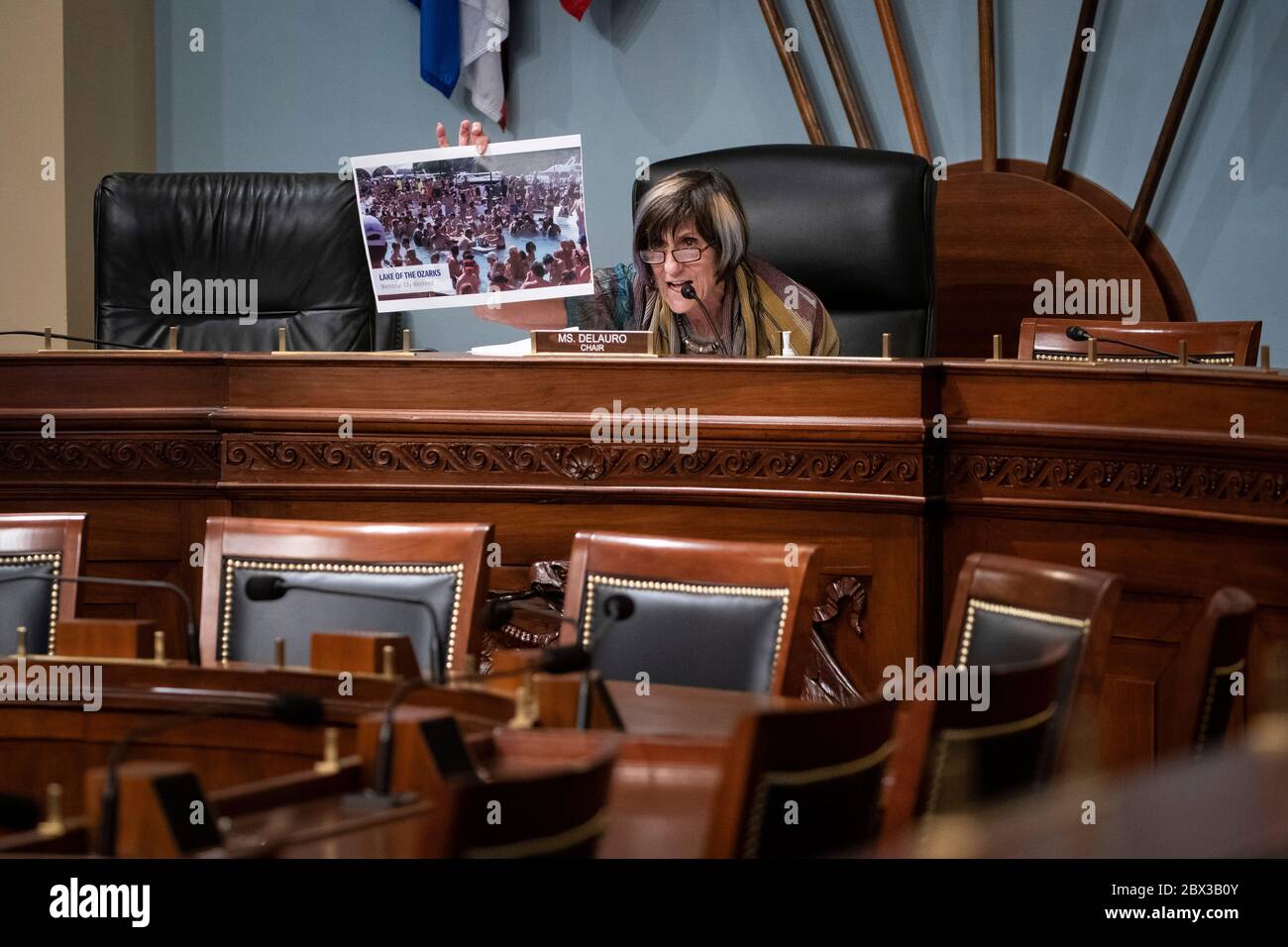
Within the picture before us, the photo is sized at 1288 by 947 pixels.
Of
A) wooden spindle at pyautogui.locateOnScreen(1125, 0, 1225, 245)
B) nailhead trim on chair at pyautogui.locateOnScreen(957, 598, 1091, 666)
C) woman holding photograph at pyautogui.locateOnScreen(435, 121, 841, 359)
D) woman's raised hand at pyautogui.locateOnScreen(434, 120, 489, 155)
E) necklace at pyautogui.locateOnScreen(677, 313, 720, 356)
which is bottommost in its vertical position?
nailhead trim on chair at pyautogui.locateOnScreen(957, 598, 1091, 666)

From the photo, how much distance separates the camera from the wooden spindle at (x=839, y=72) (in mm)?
4840

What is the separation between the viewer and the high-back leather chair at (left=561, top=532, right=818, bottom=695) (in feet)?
6.90

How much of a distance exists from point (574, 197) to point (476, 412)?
47cm

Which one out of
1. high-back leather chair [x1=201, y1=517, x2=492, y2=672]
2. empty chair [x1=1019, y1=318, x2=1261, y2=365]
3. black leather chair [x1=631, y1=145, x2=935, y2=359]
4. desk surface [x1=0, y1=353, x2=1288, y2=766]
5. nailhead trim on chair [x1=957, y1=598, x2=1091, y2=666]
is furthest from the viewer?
black leather chair [x1=631, y1=145, x2=935, y2=359]

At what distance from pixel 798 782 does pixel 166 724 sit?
525mm

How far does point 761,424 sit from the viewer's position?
119 inches

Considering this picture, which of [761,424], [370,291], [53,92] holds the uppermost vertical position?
[53,92]

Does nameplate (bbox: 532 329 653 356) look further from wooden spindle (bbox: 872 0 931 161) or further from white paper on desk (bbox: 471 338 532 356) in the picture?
wooden spindle (bbox: 872 0 931 161)

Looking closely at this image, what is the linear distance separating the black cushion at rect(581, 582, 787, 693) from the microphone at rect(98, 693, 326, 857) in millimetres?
535

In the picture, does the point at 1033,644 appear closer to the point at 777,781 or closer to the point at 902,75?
the point at 777,781

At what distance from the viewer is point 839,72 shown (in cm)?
486

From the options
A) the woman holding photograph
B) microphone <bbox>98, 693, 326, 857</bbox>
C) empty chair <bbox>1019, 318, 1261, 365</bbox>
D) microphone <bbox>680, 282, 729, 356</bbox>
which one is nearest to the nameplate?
the woman holding photograph
